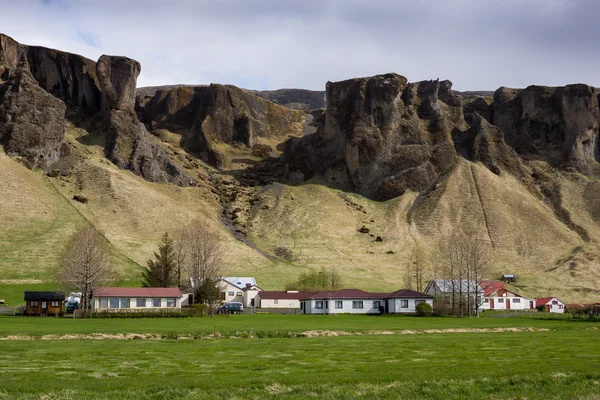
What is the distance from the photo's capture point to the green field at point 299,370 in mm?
22312

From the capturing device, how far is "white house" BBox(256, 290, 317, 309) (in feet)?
378

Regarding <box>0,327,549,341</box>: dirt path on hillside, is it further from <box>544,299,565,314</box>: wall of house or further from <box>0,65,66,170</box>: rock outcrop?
<box>0,65,66,170</box>: rock outcrop

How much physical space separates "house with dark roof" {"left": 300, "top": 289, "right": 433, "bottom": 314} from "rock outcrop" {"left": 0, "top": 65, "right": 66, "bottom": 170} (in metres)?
96.7

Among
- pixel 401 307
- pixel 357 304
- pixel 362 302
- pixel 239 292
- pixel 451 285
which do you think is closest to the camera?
pixel 401 307

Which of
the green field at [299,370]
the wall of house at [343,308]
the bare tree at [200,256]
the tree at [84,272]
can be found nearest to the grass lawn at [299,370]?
the green field at [299,370]

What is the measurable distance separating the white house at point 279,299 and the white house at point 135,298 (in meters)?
22.7

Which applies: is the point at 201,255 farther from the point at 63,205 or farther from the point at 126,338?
the point at 126,338

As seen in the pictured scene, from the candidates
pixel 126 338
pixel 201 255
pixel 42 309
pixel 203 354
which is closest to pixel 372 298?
pixel 201 255

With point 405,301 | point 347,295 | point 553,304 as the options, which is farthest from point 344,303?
point 553,304

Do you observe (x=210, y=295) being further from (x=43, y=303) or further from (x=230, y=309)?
(x=43, y=303)

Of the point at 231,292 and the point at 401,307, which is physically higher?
the point at 231,292

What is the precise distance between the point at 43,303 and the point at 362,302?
4888cm

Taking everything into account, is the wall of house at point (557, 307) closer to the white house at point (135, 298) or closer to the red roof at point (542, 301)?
the red roof at point (542, 301)

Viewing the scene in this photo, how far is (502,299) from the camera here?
420 ft
